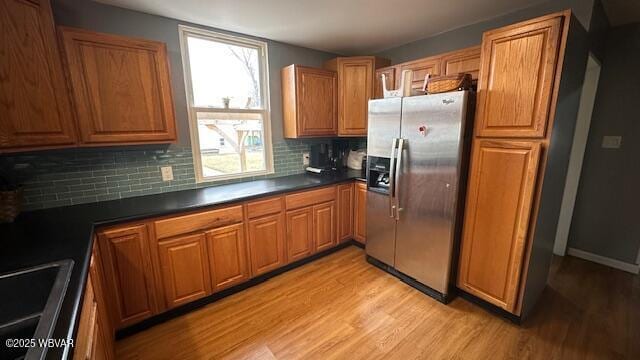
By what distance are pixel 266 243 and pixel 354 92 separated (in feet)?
6.38

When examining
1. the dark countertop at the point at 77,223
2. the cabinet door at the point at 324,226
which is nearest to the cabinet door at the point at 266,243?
the dark countertop at the point at 77,223

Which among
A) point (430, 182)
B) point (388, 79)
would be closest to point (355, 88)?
point (388, 79)

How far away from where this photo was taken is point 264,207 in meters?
2.33

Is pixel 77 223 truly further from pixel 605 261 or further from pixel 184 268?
pixel 605 261

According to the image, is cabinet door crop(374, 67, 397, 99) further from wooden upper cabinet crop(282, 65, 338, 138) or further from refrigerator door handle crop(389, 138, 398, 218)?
refrigerator door handle crop(389, 138, 398, 218)

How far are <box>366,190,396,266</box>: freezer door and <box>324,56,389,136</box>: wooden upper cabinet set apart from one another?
0.91 metres

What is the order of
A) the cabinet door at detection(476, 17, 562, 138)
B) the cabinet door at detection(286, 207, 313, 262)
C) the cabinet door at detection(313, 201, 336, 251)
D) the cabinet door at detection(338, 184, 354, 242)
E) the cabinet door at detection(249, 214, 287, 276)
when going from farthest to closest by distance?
the cabinet door at detection(338, 184, 354, 242), the cabinet door at detection(313, 201, 336, 251), the cabinet door at detection(286, 207, 313, 262), the cabinet door at detection(249, 214, 287, 276), the cabinet door at detection(476, 17, 562, 138)

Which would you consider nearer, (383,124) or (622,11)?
(622,11)

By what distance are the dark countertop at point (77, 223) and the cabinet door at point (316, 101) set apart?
63 centimetres

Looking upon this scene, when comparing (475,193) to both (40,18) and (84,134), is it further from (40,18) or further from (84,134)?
(40,18)

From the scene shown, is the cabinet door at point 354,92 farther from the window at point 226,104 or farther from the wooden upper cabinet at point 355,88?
the window at point 226,104

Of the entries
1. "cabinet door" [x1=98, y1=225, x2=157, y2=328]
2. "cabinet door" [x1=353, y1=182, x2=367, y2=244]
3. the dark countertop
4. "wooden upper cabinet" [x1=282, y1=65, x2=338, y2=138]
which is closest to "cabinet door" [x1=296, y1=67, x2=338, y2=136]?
"wooden upper cabinet" [x1=282, y1=65, x2=338, y2=138]

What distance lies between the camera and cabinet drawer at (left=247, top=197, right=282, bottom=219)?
225cm

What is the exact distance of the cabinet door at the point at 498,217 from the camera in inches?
68.7
